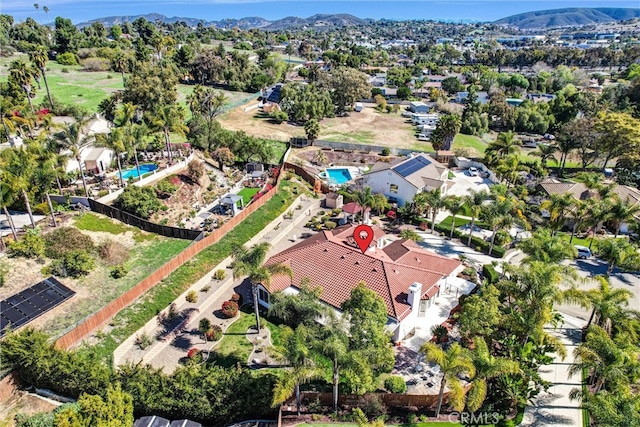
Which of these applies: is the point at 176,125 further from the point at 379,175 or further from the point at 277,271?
the point at 277,271

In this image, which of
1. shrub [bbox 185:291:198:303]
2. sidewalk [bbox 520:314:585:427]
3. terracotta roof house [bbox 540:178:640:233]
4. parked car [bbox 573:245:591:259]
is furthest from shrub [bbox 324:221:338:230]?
terracotta roof house [bbox 540:178:640:233]

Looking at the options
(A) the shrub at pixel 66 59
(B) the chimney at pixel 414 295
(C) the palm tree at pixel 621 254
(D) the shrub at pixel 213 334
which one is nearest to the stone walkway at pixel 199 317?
(D) the shrub at pixel 213 334

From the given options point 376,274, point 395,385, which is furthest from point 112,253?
point 395,385

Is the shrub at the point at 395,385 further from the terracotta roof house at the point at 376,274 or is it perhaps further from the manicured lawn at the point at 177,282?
the manicured lawn at the point at 177,282

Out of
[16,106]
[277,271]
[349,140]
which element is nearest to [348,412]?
[277,271]

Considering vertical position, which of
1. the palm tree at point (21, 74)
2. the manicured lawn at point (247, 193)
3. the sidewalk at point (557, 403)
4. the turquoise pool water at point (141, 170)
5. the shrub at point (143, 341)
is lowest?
the sidewalk at point (557, 403)

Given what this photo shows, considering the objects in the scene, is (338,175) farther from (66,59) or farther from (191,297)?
(66,59)

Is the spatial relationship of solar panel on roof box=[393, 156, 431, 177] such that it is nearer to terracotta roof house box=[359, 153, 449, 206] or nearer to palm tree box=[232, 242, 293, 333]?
terracotta roof house box=[359, 153, 449, 206]
